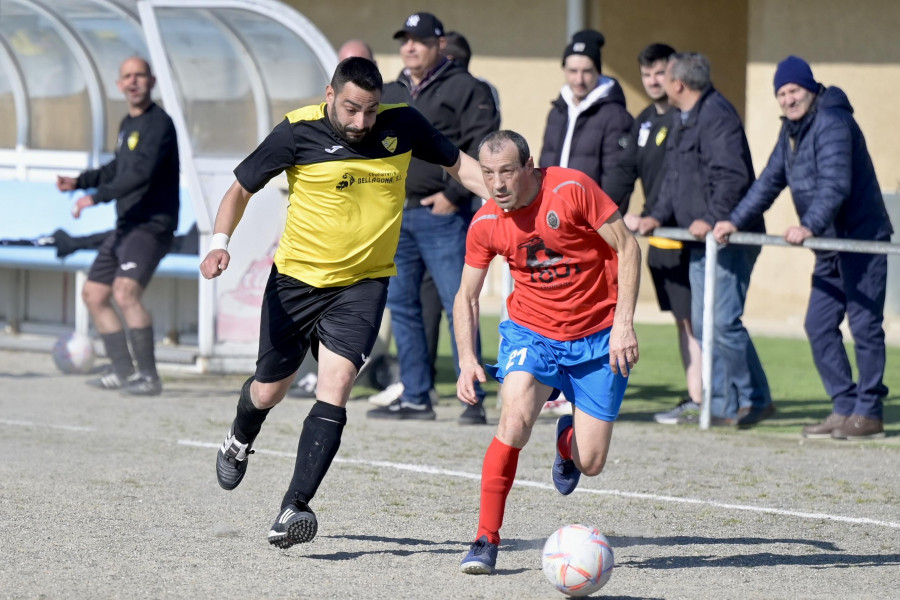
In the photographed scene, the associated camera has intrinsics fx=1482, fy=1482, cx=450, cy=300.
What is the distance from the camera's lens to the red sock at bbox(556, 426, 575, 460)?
6.64 m

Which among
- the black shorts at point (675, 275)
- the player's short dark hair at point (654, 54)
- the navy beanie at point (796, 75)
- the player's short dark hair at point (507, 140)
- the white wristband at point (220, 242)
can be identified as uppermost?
the player's short dark hair at point (654, 54)

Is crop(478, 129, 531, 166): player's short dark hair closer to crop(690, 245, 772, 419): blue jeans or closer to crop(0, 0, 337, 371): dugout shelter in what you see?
crop(690, 245, 772, 419): blue jeans

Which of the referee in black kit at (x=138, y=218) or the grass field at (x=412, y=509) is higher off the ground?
the referee in black kit at (x=138, y=218)

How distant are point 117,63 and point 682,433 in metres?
7.14

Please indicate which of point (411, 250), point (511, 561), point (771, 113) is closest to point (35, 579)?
point (511, 561)

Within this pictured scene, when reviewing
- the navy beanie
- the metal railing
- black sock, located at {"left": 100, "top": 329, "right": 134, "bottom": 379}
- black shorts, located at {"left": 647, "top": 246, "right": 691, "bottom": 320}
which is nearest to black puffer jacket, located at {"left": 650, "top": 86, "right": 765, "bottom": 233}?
the metal railing

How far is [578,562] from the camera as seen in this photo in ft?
17.8

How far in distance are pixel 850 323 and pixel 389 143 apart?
151 inches

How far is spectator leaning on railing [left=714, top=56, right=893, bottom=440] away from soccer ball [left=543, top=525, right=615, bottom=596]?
3.98 metres

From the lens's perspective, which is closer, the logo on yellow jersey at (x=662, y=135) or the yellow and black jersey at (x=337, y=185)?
the yellow and black jersey at (x=337, y=185)

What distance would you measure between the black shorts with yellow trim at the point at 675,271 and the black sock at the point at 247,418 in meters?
3.93

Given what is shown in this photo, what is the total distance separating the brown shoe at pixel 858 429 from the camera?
918 cm

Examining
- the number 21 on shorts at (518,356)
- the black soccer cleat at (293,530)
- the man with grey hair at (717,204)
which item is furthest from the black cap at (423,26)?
the black soccer cleat at (293,530)

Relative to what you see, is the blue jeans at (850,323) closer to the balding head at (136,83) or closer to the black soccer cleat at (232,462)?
the black soccer cleat at (232,462)
